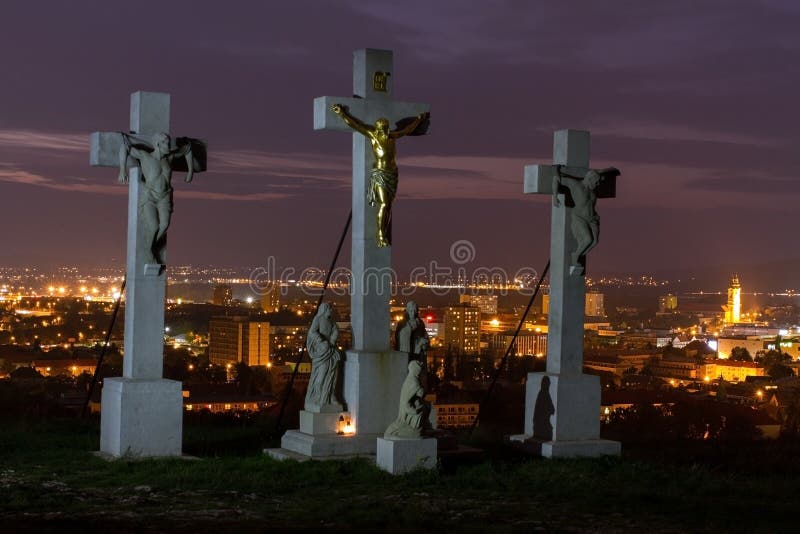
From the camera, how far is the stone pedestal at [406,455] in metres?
13.8

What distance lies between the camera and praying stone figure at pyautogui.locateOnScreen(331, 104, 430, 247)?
16.2 m

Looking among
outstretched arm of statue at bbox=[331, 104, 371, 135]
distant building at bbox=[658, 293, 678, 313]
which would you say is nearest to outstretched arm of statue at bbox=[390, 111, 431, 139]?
outstretched arm of statue at bbox=[331, 104, 371, 135]

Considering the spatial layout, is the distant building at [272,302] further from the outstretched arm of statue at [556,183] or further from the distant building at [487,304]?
the outstretched arm of statue at [556,183]

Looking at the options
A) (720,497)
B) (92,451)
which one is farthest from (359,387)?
(720,497)

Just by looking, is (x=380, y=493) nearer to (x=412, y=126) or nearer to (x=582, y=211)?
(x=412, y=126)

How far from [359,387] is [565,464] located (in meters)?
2.77

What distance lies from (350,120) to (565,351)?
167 inches

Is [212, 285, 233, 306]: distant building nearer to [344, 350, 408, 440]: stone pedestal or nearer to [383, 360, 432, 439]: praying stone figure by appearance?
[344, 350, 408, 440]: stone pedestal

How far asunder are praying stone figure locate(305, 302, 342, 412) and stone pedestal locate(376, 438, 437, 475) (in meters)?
1.89

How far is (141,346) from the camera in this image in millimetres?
15336

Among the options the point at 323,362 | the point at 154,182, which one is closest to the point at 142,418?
the point at 323,362

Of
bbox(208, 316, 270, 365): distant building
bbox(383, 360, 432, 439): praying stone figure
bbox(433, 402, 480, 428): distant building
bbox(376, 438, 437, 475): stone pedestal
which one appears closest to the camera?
bbox(376, 438, 437, 475): stone pedestal

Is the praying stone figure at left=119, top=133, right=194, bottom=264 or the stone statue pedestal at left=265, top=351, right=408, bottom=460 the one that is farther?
the stone statue pedestal at left=265, top=351, right=408, bottom=460

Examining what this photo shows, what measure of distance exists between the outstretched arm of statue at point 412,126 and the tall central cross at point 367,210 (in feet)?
0.39
